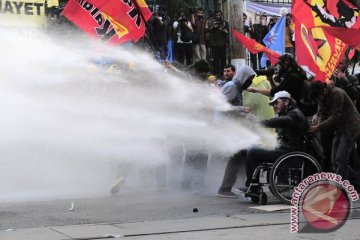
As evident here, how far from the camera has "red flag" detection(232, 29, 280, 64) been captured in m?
13.1

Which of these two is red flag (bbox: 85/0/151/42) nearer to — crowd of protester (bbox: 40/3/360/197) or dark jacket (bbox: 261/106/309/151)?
crowd of protester (bbox: 40/3/360/197)

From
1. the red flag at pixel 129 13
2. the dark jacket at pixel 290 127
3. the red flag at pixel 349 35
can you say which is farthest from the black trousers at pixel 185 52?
the dark jacket at pixel 290 127

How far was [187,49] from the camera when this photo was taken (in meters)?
17.9

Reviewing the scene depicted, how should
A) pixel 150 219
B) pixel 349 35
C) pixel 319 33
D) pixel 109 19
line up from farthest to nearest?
pixel 109 19 < pixel 319 33 < pixel 349 35 < pixel 150 219

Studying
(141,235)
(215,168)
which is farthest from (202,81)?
(141,235)

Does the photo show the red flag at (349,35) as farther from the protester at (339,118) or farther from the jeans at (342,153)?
the jeans at (342,153)

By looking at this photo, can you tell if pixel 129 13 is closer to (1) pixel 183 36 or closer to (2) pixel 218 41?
(1) pixel 183 36

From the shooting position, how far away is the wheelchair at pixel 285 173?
8.64 m

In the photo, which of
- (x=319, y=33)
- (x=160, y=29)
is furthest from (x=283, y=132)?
(x=160, y=29)

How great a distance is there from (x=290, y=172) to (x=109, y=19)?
4.02 meters

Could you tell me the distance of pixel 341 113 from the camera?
359 inches

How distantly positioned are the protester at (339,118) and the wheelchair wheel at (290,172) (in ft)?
1.74

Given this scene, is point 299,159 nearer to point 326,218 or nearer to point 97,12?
point 326,218

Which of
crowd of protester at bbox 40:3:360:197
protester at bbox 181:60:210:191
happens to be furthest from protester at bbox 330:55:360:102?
protester at bbox 181:60:210:191
